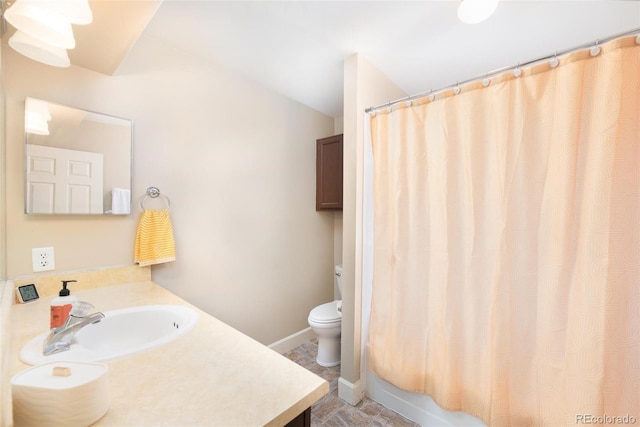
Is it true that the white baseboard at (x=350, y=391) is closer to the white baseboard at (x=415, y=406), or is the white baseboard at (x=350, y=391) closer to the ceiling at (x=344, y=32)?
the white baseboard at (x=415, y=406)

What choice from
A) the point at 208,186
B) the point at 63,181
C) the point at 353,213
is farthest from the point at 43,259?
the point at 353,213

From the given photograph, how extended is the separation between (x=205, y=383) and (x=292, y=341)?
1.86 meters

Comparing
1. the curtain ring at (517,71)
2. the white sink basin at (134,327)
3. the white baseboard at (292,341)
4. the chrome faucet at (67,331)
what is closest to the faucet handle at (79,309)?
the chrome faucet at (67,331)

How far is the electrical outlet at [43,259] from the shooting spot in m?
1.22

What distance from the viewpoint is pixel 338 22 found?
4.79 ft

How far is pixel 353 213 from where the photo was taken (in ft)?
5.74

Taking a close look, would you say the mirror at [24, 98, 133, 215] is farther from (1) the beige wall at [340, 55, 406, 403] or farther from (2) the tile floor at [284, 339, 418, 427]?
(2) the tile floor at [284, 339, 418, 427]

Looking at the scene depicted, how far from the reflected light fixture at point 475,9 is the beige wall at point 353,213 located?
64 centimetres

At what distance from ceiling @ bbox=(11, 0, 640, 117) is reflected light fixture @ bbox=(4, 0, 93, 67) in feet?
0.57

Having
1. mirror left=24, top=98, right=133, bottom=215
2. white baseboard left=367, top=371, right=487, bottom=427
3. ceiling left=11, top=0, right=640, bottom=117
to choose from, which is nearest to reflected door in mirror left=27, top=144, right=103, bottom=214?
mirror left=24, top=98, right=133, bottom=215

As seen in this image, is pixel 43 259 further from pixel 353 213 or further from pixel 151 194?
pixel 353 213

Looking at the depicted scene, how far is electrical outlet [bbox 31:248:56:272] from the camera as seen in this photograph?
122 cm

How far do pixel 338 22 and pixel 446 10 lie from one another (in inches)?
22.2

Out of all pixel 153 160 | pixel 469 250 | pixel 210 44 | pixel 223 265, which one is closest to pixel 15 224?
pixel 153 160
